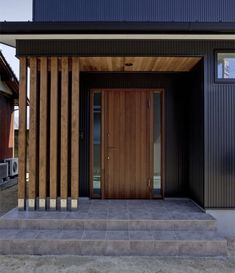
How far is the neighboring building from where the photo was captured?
8539 millimetres

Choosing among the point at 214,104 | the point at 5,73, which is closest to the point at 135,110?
the point at 214,104

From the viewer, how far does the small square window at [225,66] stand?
13.5 ft

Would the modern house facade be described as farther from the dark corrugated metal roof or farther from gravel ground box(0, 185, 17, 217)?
gravel ground box(0, 185, 17, 217)

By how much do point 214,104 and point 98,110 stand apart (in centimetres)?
217

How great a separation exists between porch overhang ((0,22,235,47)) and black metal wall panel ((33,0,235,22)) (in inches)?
32.8

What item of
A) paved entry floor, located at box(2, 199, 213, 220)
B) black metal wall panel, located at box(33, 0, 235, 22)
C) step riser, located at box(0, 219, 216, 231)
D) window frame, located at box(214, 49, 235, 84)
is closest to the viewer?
step riser, located at box(0, 219, 216, 231)

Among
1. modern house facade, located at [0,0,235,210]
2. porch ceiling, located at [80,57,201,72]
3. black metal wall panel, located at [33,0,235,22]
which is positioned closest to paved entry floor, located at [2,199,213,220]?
modern house facade, located at [0,0,235,210]

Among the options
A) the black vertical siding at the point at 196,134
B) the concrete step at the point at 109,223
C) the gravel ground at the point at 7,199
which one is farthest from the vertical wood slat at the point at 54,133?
the black vertical siding at the point at 196,134

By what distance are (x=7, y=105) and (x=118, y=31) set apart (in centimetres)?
682

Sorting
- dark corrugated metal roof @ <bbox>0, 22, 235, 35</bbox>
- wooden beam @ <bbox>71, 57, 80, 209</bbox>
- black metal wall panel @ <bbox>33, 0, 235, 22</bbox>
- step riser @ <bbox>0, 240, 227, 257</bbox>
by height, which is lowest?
step riser @ <bbox>0, 240, 227, 257</bbox>

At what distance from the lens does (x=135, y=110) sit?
16.7ft

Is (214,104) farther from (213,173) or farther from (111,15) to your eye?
(111,15)

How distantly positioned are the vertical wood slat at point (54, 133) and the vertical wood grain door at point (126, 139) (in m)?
1.13

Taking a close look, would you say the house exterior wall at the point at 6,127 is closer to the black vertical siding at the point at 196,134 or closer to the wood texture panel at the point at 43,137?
the wood texture panel at the point at 43,137
